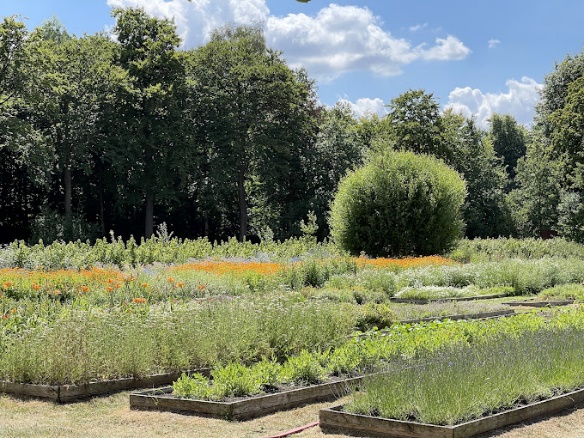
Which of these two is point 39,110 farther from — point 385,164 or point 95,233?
point 385,164

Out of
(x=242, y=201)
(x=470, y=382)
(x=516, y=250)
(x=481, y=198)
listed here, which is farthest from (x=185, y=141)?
(x=470, y=382)

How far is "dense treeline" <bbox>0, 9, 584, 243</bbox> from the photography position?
123ft

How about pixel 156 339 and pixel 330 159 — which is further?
pixel 330 159

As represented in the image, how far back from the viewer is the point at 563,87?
47.0 metres

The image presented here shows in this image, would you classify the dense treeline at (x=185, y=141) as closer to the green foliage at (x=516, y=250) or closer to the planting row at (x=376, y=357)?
the green foliage at (x=516, y=250)

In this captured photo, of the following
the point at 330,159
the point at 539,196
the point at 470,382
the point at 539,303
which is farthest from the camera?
the point at 539,196

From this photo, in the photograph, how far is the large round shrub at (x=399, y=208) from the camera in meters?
27.3

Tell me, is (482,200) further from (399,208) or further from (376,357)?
(376,357)

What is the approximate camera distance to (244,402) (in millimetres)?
6574

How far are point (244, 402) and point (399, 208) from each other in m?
21.2

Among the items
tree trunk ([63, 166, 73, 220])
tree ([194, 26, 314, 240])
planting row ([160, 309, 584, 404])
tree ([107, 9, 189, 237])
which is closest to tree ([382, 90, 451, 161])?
tree ([194, 26, 314, 240])

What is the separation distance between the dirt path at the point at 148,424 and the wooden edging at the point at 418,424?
0.08 metres

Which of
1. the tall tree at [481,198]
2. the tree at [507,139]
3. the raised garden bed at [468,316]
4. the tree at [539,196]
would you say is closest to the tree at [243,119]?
the tall tree at [481,198]

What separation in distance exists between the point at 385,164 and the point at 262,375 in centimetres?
2130
